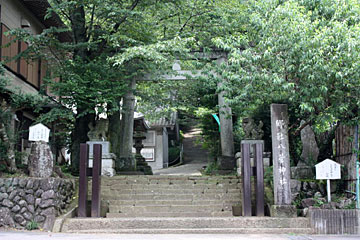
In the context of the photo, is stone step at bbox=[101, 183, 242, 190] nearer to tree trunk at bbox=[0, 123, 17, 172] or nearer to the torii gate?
tree trunk at bbox=[0, 123, 17, 172]

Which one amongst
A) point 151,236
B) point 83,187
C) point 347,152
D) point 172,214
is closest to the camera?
point 151,236

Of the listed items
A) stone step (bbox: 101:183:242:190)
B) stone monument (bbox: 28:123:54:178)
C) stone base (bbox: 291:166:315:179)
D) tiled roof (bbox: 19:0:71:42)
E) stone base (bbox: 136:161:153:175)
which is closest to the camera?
Answer: stone monument (bbox: 28:123:54:178)

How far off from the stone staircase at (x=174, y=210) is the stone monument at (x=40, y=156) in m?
1.60

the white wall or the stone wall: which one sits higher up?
the white wall

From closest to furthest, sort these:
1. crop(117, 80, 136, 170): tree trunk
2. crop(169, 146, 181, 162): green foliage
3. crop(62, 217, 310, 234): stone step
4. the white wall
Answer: crop(62, 217, 310, 234): stone step, the white wall, crop(117, 80, 136, 170): tree trunk, crop(169, 146, 181, 162): green foliage

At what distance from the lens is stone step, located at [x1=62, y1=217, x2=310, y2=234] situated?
10.2m

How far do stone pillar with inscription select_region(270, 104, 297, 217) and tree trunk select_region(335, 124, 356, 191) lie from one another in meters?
1.75

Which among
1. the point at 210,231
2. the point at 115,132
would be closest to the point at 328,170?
the point at 210,231

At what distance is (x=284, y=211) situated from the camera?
1063cm

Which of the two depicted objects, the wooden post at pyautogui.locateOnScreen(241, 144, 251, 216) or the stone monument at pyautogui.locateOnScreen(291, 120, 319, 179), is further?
the stone monument at pyautogui.locateOnScreen(291, 120, 319, 179)

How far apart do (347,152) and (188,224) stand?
485 cm

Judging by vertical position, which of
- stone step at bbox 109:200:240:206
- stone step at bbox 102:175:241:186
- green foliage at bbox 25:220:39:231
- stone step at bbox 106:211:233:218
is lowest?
green foliage at bbox 25:220:39:231

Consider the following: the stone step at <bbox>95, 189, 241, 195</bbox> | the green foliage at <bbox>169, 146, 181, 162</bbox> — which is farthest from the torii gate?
the green foliage at <bbox>169, 146, 181, 162</bbox>

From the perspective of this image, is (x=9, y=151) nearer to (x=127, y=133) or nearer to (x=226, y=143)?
(x=127, y=133)
